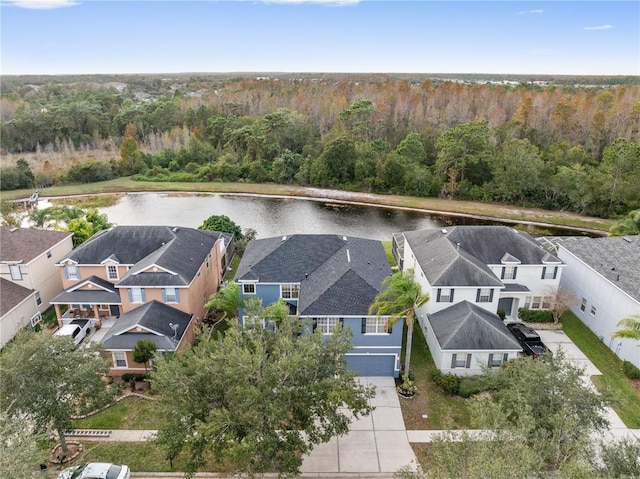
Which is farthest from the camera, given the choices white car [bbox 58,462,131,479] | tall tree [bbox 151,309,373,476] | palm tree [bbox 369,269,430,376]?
palm tree [bbox 369,269,430,376]

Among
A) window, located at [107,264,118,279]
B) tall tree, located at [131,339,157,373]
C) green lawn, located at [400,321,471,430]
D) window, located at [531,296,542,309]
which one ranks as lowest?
green lawn, located at [400,321,471,430]

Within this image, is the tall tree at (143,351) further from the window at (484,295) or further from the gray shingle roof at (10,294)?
the window at (484,295)

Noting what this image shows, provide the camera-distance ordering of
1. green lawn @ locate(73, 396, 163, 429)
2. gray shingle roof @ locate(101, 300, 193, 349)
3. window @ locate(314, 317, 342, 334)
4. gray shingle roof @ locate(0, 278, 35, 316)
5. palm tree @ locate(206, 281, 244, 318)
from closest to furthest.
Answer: green lawn @ locate(73, 396, 163, 429) < window @ locate(314, 317, 342, 334) < gray shingle roof @ locate(101, 300, 193, 349) < palm tree @ locate(206, 281, 244, 318) < gray shingle roof @ locate(0, 278, 35, 316)

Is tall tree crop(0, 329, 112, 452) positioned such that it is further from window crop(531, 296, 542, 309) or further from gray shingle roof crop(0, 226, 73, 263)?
window crop(531, 296, 542, 309)

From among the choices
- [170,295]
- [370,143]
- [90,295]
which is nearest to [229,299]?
[170,295]

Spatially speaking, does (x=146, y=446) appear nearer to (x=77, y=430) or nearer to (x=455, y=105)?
(x=77, y=430)

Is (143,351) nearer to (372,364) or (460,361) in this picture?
(372,364)

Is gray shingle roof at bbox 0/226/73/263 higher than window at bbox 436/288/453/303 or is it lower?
higher

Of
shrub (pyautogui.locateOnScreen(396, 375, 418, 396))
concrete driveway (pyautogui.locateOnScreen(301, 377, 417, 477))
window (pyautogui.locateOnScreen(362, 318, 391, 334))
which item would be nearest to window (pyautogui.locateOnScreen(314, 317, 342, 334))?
window (pyautogui.locateOnScreen(362, 318, 391, 334))

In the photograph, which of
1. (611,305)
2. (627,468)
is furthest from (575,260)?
(627,468)
